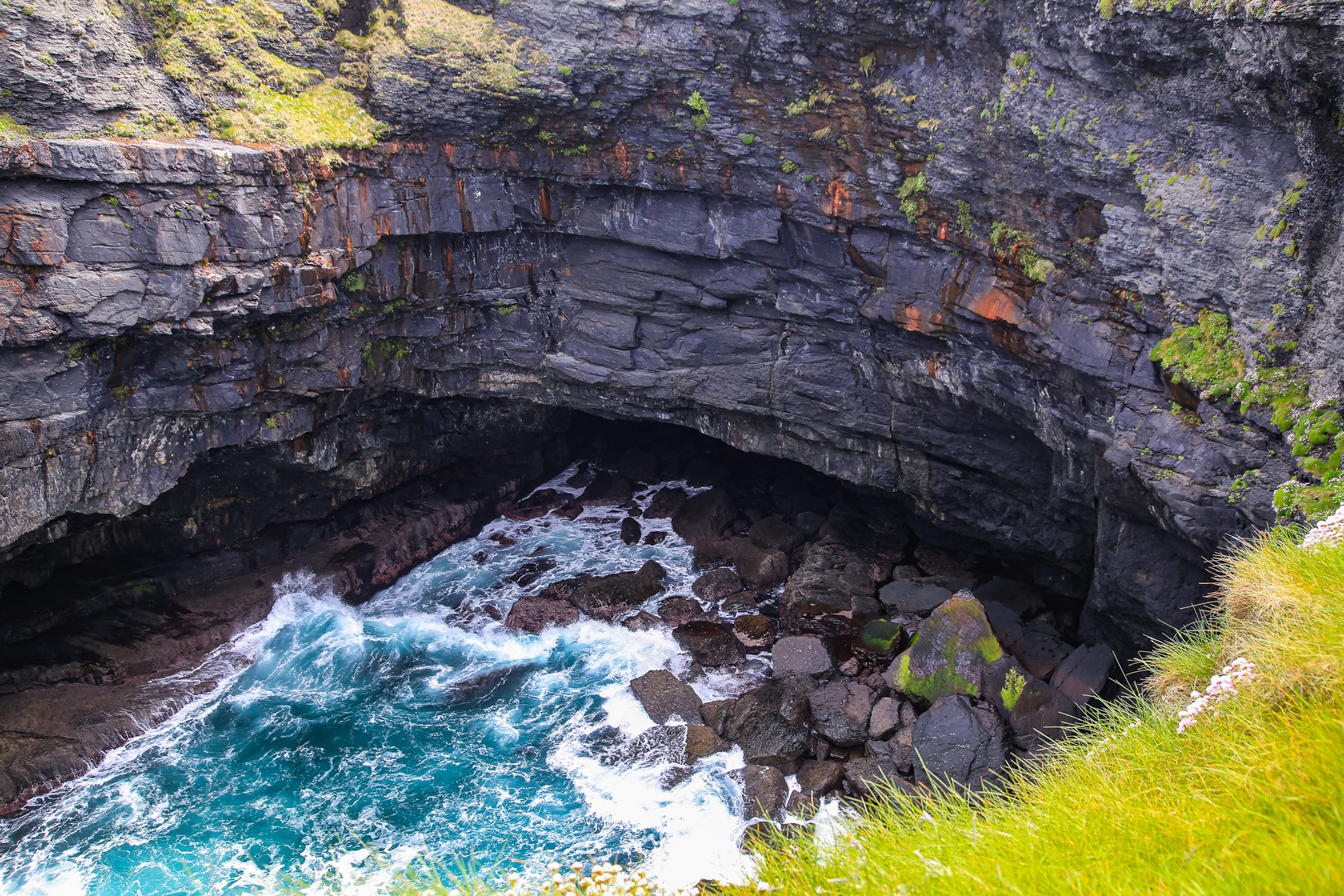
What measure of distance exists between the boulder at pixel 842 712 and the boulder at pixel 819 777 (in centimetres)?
73

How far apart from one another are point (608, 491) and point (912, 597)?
448 inches

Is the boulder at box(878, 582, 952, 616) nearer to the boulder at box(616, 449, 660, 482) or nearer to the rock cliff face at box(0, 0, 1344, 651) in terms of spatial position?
the rock cliff face at box(0, 0, 1344, 651)

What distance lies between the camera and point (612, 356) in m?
22.0

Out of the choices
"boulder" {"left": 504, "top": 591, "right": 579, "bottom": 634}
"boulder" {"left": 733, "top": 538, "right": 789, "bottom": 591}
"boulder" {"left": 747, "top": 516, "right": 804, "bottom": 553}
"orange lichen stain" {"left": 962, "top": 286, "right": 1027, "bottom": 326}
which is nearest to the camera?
"orange lichen stain" {"left": 962, "top": 286, "right": 1027, "bottom": 326}

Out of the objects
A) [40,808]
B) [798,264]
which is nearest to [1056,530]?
[798,264]

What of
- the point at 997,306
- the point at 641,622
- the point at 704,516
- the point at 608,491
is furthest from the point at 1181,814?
the point at 608,491

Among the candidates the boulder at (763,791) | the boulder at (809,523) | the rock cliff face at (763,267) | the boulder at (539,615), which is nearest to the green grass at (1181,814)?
the rock cliff face at (763,267)

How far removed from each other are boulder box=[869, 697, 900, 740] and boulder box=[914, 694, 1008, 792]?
872mm

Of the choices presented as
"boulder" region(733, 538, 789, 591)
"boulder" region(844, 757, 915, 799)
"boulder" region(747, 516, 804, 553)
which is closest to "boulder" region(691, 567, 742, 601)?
"boulder" region(733, 538, 789, 591)

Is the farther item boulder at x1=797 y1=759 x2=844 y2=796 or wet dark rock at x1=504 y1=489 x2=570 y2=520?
wet dark rock at x1=504 y1=489 x2=570 y2=520

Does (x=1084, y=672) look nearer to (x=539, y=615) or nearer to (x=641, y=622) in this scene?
(x=641, y=622)

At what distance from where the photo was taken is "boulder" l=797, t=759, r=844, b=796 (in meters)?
15.8

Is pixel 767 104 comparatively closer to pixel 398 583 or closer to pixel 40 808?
pixel 398 583

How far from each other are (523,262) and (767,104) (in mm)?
7822
